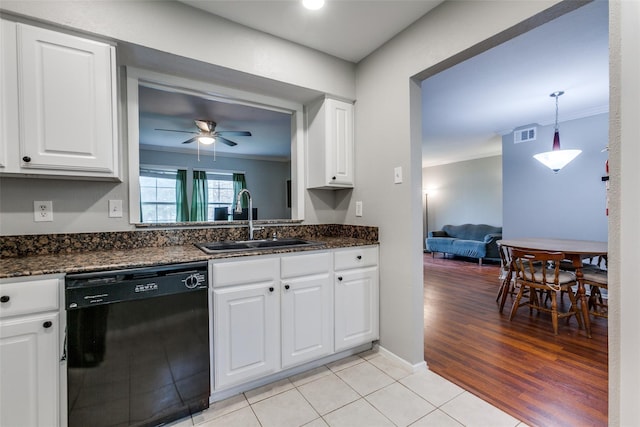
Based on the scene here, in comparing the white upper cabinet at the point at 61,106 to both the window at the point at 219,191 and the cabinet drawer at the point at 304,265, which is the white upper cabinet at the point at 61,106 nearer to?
the cabinet drawer at the point at 304,265

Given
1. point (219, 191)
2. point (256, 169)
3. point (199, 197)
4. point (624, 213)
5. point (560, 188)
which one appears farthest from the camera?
point (256, 169)

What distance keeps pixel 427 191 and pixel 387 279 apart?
6571 millimetres

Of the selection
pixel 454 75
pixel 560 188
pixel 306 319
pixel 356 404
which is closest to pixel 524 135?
pixel 560 188

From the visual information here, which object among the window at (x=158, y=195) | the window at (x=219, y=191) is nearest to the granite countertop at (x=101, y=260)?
the window at (x=158, y=195)

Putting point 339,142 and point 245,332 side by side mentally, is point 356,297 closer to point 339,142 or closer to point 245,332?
point 245,332

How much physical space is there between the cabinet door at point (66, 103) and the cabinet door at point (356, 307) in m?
1.61

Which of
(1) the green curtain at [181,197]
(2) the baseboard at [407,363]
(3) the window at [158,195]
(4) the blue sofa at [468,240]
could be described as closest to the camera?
(2) the baseboard at [407,363]

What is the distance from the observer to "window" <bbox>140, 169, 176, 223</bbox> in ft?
17.2

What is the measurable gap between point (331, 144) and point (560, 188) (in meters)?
3.88

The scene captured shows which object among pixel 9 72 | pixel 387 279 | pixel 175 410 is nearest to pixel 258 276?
pixel 175 410

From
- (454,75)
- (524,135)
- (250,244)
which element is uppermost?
(454,75)

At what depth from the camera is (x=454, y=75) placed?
115 inches

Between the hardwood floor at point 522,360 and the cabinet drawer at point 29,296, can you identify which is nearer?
the cabinet drawer at point 29,296

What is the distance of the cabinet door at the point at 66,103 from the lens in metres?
1.40
